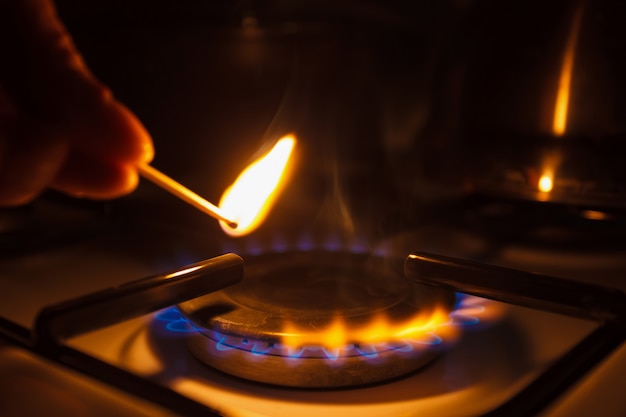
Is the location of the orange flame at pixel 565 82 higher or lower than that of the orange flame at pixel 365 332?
higher

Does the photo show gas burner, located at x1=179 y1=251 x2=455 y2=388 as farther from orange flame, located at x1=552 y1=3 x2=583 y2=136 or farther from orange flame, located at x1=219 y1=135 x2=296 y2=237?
orange flame, located at x1=552 y1=3 x2=583 y2=136

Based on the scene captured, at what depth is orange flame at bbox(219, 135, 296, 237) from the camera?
1.73 feet

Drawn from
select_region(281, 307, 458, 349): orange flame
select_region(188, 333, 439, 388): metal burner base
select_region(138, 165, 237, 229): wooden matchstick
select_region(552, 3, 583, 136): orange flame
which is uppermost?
select_region(552, 3, 583, 136): orange flame

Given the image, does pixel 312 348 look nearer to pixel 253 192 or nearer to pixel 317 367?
pixel 317 367

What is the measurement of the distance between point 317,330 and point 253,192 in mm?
176

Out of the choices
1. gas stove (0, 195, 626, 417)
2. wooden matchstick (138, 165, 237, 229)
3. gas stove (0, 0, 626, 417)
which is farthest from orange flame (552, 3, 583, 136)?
wooden matchstick (138, 165, 237, 229)

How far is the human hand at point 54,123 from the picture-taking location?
501 millimetres

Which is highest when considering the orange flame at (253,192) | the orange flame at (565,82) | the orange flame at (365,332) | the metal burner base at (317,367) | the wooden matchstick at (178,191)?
the orange flame at (565,82)

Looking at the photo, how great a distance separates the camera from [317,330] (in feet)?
1.33

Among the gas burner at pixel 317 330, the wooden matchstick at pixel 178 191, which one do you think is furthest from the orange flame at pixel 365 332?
the wooden matchstick at pixel 178 191

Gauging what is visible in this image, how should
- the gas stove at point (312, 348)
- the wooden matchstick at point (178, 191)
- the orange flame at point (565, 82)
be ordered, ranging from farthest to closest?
the orange flame at point (565, 82)
the wooden matchstick at point (178, 191)
the gas stove at point (312, 348)

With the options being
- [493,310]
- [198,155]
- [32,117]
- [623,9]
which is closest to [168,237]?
[198,155]

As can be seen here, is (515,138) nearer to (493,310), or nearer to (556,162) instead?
(556,162)

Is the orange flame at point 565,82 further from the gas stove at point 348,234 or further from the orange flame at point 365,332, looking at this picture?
the orange flame at point 365,332
